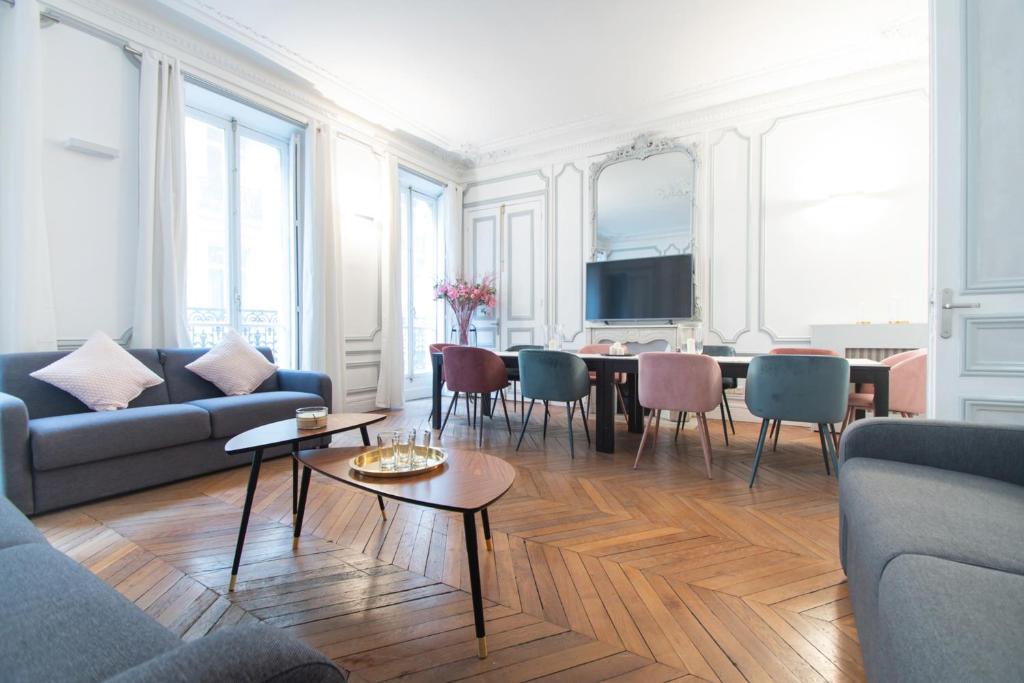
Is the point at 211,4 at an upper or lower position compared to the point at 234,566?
upper

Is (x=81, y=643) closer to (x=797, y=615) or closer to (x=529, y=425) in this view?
(x=797, y=615)

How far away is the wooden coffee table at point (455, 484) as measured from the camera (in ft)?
3.70

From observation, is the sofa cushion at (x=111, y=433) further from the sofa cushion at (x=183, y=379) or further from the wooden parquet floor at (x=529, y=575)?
the sofa cushion at (x=183, y=379)

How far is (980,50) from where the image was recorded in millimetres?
1676

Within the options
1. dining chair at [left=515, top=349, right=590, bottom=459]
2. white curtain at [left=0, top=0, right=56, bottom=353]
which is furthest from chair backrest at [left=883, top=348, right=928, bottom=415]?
white curtain at [left=0, top=0, right=56, bottom=353]

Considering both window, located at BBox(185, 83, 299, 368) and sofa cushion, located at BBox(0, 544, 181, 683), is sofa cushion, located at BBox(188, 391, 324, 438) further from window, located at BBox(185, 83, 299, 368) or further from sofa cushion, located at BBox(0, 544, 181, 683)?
sofa cushion, located at BBox(0, 544, 181, 683)

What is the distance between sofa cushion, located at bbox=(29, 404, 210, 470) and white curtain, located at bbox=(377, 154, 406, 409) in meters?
2.43

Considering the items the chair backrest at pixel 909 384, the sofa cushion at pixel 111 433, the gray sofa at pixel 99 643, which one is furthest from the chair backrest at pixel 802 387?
the sofa cushion at pixel 111 433

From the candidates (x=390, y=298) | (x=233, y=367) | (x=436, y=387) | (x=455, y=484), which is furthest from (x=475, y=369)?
(x=455, y=484)

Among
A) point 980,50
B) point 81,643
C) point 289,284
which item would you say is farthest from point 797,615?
point 289,284

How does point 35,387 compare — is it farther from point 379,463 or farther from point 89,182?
point 379,463

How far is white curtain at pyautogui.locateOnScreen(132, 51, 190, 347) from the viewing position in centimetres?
304

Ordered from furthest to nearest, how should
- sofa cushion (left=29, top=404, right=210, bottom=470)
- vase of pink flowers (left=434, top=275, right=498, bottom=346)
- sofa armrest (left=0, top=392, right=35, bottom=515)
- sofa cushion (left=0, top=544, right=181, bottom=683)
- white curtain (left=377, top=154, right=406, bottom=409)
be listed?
vase of pink flowers (left=434, top=275, right=498, bottom=346) → white curtain (left=377, top=154, right=406, bottom=409) → sofa cushion (left=29, top=404, right=210, bottom=470) → sofa armrest (left=0, top=392, right=35, bottom=515) → sofa cushion (left=0, top=544, right=181, bottom=683)

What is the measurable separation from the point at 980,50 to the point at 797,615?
2.16m
